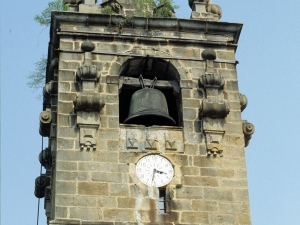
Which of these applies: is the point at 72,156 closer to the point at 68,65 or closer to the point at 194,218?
the point at 68,65

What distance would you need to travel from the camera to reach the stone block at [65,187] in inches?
792

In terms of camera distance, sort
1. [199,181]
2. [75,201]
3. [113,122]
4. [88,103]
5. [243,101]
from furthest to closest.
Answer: [243,101]
[113,122]
[88,103]
[199,181]
[75,201]

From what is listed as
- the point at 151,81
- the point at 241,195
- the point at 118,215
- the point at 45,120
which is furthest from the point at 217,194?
the point at 45,120

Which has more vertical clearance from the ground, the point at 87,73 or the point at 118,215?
the point at 87,73

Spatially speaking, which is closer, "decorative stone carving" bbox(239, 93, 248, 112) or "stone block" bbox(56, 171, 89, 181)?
"stone block" bbox(56, 171, 89, 181)

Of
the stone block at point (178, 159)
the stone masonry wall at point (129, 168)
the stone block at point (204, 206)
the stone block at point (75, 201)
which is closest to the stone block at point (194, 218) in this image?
the stone masonry wall at point (129, 168)

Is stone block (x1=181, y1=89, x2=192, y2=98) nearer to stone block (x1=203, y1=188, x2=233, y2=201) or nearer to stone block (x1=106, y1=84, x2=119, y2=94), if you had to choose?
stone block (x1=106, y1=84, x2=119, y2=94)

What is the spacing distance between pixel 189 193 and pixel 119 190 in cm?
143

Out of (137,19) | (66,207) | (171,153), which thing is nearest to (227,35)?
(137,19)

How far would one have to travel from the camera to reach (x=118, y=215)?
787 inches

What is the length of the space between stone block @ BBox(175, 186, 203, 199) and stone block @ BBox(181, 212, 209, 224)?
15.2 inches

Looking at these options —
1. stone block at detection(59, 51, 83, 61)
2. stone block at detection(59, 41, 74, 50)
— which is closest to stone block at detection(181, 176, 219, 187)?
stone block at detection(59, 51, 83, 61)

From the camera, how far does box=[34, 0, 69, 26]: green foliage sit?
23.4 metres

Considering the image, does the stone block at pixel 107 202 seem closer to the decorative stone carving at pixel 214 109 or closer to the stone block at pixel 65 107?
the stone block at pixel 65 107
